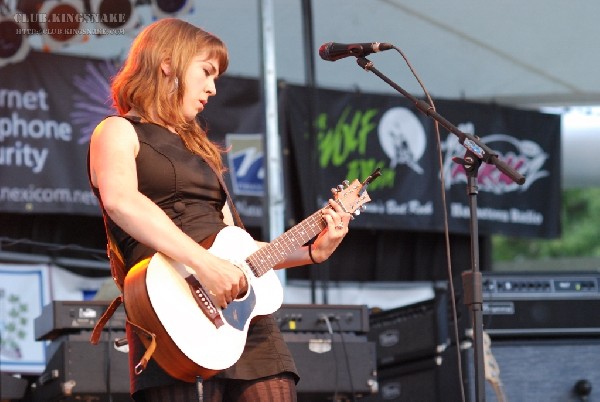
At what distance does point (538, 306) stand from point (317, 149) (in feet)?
9.62

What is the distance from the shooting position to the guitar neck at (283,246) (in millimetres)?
3402

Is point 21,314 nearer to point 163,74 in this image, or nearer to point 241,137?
point 241,137

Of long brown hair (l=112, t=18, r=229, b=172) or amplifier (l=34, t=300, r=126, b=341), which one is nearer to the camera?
long brown hair (l=112, t=18, r=229, b=172)

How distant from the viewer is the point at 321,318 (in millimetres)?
5070

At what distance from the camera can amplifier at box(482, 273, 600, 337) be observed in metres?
5.38

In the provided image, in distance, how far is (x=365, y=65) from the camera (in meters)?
3.95

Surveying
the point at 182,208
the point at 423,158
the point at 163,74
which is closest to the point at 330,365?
the point at 182,208

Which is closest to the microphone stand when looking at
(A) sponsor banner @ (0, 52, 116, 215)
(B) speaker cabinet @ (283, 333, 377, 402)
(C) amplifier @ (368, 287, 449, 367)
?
(B) speaker cabinet @ (283, 333, 377, 402)

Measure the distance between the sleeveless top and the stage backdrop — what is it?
4.02 m

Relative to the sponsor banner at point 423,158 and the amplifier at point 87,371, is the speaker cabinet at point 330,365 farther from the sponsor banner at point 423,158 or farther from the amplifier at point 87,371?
the sponsor banner at point 423,158

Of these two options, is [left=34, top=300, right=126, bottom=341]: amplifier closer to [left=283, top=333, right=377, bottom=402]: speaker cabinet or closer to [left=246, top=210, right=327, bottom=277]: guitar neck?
[left=283, top=333, right=377, bottom=402]: speaker cabinet

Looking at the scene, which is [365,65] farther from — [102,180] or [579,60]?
[579,60]

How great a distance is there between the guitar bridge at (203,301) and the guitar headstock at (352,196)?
0.72 meters

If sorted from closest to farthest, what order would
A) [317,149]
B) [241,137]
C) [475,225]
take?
[475,225]
[317,149]
[241,137]
